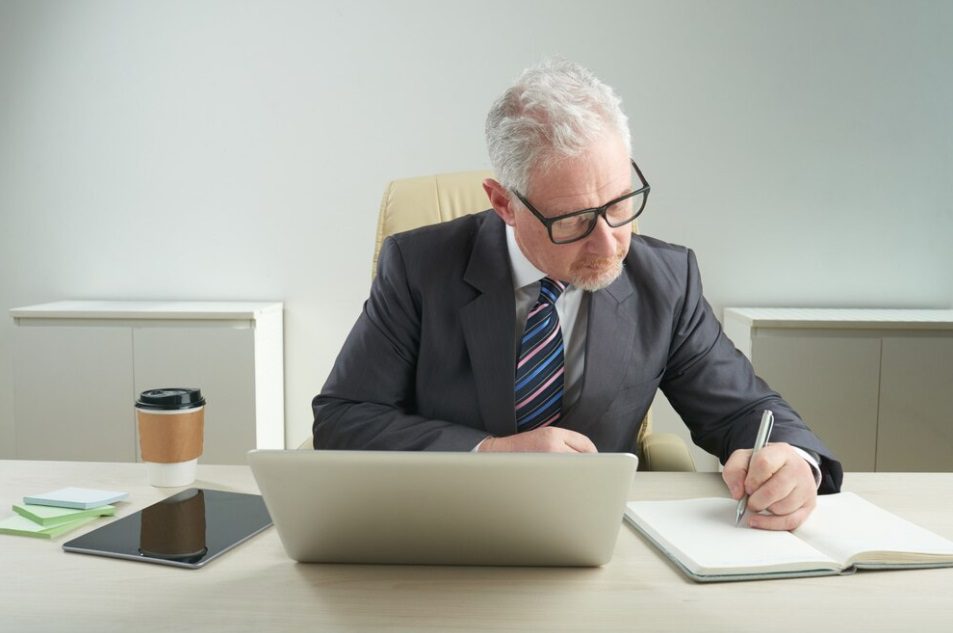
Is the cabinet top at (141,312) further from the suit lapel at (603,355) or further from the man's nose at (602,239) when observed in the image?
the man's nose at (602,239)

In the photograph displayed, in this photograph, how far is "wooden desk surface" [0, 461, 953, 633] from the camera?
82 cm

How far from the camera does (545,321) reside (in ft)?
5.11

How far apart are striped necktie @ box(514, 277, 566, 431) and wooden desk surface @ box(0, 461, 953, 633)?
534 mm

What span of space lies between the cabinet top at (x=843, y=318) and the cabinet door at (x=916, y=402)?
49 mm

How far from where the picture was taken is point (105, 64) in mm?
3320

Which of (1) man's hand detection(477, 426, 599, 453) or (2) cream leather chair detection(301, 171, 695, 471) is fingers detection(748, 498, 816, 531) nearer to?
(1) man's hand detection(477, 426, 599, 453)

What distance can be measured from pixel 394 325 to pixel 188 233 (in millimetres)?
2006

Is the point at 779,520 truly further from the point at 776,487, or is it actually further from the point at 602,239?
the point at 602,239

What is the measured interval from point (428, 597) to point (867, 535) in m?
0.53

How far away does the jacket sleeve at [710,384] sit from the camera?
1545 mm

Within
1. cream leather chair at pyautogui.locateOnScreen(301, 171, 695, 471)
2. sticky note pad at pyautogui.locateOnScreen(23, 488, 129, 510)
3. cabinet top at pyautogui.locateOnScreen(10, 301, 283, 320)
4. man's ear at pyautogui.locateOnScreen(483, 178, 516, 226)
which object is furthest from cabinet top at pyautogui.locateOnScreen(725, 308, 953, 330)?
sticky note pad at pyautogui.locateOnScreen(23, 488, 129, 510)

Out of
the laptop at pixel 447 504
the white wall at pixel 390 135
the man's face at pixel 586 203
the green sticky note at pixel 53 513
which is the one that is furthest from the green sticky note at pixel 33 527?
the white wall at pixel 390 135

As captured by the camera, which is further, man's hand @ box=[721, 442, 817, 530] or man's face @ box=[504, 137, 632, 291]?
man's face @ box=[504, 137, 632, 291]

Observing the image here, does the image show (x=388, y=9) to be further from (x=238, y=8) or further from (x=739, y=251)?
(x=739, y=251)
